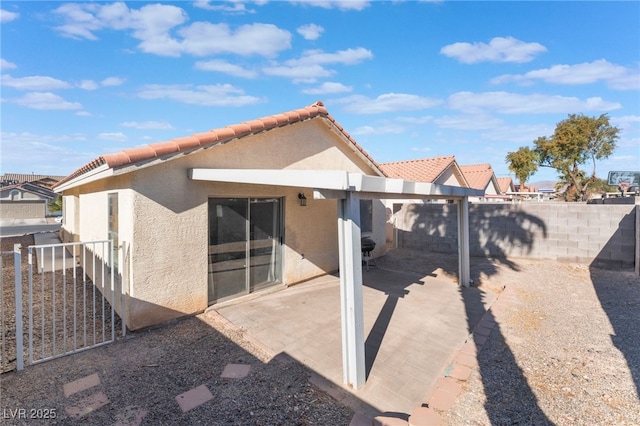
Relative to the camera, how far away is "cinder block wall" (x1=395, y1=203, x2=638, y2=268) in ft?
40.3

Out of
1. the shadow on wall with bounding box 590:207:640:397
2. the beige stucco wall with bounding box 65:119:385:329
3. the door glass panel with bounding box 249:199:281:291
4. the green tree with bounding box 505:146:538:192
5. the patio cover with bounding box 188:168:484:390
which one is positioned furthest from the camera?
the green tree with bounding box 505:146:538:192

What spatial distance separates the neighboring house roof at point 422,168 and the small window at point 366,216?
9.67 metres

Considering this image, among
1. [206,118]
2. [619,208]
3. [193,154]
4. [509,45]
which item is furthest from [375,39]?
[619,208]

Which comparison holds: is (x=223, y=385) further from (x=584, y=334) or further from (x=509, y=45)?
(x=509, y=45)

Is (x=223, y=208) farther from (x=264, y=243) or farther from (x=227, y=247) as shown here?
(x=264, y=243)

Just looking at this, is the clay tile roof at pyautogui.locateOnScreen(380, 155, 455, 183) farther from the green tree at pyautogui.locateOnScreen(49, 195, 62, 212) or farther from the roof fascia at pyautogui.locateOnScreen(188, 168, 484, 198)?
the green tree at pyautogui.locateOnScreen(49, 195, 62, 212)

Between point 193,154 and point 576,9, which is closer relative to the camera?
point 193,154

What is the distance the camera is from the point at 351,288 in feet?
15.4

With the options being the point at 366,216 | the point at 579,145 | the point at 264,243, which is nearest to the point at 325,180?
the point at 264,243

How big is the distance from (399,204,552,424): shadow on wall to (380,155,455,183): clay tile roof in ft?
20.1

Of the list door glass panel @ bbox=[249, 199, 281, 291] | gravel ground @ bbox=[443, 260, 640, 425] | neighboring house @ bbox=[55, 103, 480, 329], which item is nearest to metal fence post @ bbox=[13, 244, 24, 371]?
neighboring house @ bbox=[55, 103, 480, 329]

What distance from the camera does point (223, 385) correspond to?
4762 millimetres

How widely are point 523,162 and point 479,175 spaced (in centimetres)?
935

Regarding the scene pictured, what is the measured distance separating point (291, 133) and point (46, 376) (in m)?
8.05
